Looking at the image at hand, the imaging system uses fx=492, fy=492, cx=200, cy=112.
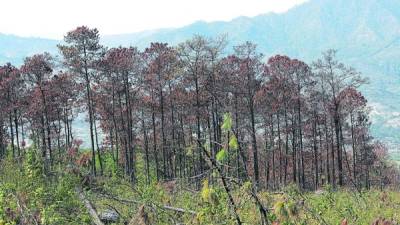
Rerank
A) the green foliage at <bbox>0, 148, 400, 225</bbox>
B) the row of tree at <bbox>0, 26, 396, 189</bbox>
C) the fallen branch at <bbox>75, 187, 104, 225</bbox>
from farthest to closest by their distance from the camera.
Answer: the row of tree at <bbox>0, 26, 396, 189</bbox> < the fallen branch at <bbox>75, 187, 104, 225</bbox> < the green foliage at <bbox>0, 148, 400, 225</bbox>

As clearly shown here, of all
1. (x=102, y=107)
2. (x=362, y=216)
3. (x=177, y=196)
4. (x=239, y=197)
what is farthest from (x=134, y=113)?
(x=239, y=197)

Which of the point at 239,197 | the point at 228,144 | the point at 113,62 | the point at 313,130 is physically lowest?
the point at 313,130

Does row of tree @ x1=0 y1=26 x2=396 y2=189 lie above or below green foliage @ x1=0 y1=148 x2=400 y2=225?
above

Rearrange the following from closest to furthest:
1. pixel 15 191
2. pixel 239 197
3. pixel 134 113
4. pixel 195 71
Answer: pixel 239 197
pixel 15 191
pixel 195 71
pixel 134 113

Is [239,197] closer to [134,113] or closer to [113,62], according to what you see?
[113,62]

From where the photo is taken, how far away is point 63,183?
13688mm

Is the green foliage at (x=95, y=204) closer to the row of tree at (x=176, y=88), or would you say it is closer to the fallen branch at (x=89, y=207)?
the fallen branch at (x=89, y=207)

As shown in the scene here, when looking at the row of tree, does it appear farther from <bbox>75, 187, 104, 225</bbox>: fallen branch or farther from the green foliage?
<bbox>75, 187, 104, 225</bbox>: fallen branch

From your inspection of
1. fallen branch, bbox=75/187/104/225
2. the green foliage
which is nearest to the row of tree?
the green foliage

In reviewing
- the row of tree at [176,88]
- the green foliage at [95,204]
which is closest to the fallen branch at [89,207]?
the green foliage at [95,204]

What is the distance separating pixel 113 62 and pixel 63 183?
22.3m

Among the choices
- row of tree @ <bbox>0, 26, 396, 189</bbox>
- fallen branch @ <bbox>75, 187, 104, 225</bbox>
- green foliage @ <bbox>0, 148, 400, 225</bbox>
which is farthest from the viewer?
row of tree @ <bbox>0, 26, 396, 189</bbox>

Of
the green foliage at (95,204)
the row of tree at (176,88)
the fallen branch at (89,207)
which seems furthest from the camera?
the row of tree at (176,88)

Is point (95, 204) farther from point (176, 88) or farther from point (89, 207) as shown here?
point (176, 88)
